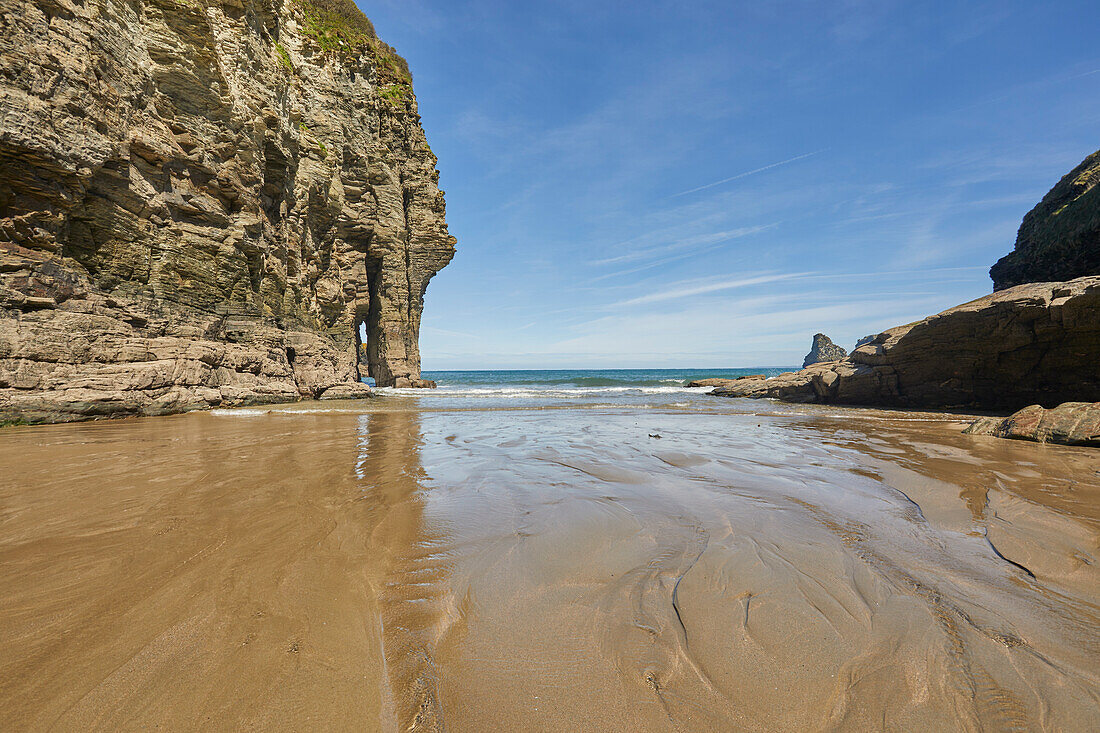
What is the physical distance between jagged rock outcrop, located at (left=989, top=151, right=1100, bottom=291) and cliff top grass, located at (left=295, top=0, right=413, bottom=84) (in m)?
39.5

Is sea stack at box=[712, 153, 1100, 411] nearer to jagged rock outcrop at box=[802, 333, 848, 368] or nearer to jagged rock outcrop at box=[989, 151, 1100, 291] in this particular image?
jagged rock outcrop at box=[989, 151, 1100, 291]

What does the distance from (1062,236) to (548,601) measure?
27950mm

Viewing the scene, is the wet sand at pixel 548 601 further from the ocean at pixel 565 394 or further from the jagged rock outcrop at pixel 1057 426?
the ocean at pixel 565 394

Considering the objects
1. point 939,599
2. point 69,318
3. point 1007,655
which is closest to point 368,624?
point 1007,655

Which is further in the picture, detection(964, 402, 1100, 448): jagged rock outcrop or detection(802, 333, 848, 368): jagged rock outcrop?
detection(802, 333, 848, 368): jagged rock outcrop

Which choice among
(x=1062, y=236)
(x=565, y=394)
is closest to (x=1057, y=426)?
(x=1062, y=236)

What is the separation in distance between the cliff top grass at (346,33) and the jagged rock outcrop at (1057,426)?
118 ft

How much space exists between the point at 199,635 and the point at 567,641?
1.71m

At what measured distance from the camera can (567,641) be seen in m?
1.93

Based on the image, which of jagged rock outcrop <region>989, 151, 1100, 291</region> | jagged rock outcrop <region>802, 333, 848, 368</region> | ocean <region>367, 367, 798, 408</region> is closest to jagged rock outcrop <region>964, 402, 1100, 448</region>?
ocean <region>367, 367, 798, 408</region>

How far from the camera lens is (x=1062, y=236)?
705 inches

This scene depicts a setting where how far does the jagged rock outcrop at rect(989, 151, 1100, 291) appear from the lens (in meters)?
16.6

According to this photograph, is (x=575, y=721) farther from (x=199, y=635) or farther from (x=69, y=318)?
(x=69, y=318)

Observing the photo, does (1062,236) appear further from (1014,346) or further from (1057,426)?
(1057,426)
